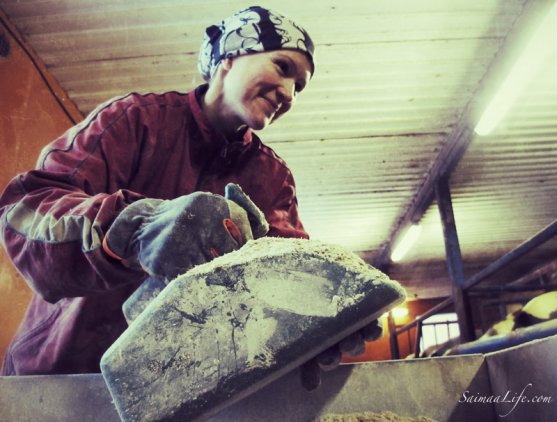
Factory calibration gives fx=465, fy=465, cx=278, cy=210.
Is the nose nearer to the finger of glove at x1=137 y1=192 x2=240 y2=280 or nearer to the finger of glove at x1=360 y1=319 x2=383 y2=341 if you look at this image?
the finger of glove at x1=137 y1=192 x2=240 y2=280

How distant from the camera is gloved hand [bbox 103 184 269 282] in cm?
81

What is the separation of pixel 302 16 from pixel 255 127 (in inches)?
85.0

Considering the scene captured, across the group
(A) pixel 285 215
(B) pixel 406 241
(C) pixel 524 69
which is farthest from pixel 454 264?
(A) pixel 285 215

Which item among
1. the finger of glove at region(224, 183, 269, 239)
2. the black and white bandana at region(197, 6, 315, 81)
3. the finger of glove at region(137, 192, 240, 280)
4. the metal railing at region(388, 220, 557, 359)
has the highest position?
the black and white bandana at region(197, 6, 315, 81)

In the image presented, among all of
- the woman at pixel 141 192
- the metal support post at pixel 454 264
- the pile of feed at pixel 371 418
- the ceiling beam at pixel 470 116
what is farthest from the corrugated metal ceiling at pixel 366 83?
the pile of feed at pixel 371 418

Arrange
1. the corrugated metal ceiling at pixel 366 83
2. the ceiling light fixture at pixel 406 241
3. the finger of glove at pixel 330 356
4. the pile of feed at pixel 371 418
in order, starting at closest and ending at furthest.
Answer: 1. the finger of glove at pixel 330 356
2. the pile of feed at pixel 371 418
3. the corrugated metal ceiling at pixel 366 83
4. the ceiling light fixture at pixel 406 241

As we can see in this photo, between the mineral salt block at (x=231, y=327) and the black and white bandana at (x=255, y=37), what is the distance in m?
0.82

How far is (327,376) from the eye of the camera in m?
1.13

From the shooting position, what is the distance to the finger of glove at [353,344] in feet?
3.09

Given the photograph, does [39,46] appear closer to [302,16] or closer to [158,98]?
[302,16]

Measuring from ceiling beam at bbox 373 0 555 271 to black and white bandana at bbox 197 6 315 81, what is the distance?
8.43 ft

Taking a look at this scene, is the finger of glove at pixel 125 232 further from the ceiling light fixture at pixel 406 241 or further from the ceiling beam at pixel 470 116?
the ceiling light fixture at pixel 406 241

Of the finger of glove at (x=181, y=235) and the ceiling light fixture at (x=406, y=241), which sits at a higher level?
the ceiling light fixture at (x=406, y=241)

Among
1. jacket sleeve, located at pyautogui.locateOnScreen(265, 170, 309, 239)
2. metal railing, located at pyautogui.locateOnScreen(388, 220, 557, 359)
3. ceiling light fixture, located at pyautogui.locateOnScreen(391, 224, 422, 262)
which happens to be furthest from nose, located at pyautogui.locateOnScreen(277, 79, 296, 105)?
ceiling light fixture, located at pyautogui.locateOnScreen(391, 224, 422, 262)
